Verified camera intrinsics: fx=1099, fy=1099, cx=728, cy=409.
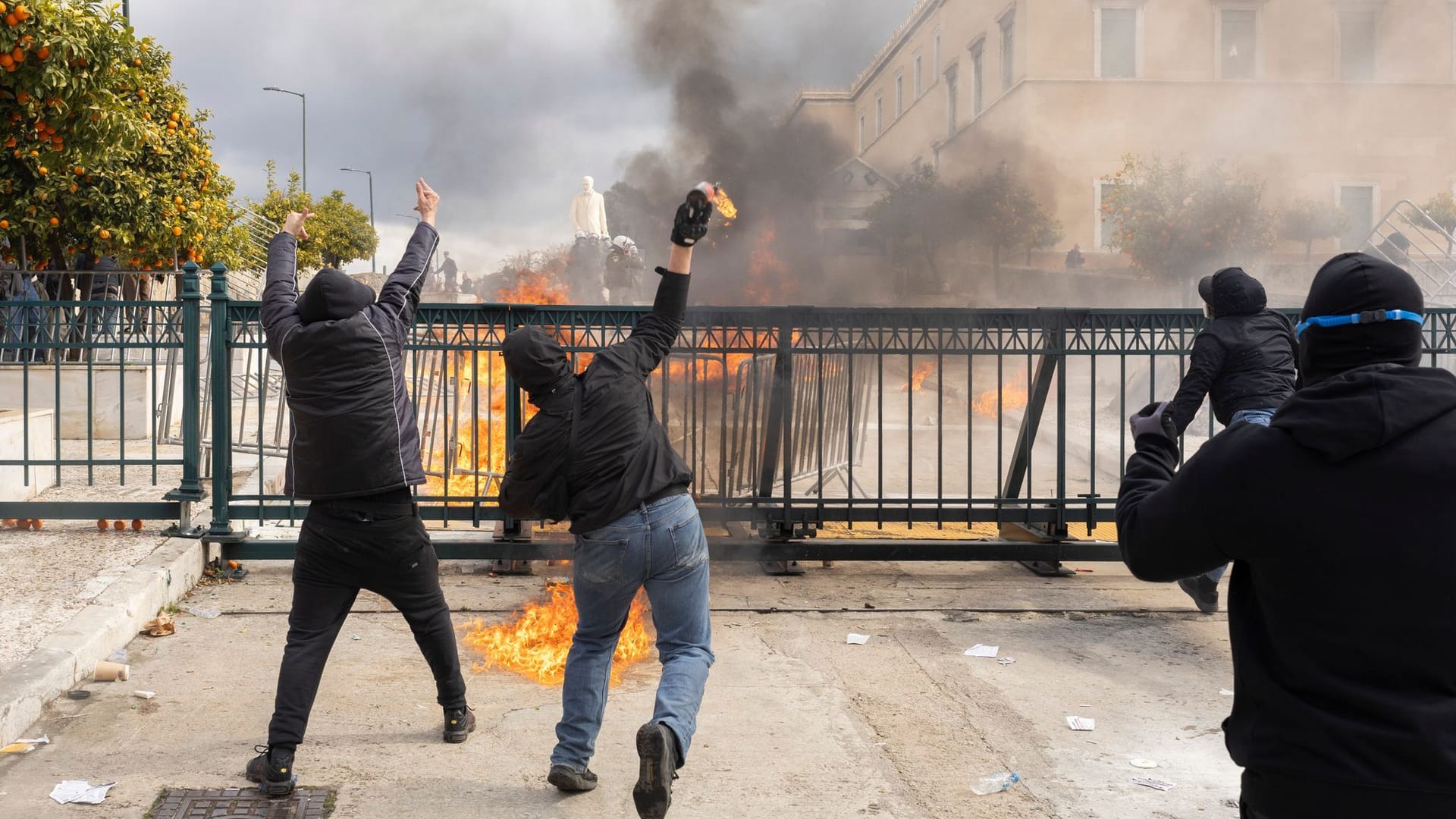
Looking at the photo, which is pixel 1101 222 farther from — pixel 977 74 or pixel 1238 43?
pixel 977 74

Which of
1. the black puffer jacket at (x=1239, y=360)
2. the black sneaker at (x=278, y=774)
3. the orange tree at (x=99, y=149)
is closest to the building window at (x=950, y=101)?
the orange tree at (x=99, y=149)

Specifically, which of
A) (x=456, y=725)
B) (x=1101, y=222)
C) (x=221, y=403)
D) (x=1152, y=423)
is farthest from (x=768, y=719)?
(x=1101, y=222)

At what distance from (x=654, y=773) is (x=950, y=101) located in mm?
42302

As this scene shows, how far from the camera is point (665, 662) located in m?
3.53

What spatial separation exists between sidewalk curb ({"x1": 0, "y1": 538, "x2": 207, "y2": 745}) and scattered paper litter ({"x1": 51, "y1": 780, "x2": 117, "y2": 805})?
1.61ft

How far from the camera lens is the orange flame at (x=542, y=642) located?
486cm

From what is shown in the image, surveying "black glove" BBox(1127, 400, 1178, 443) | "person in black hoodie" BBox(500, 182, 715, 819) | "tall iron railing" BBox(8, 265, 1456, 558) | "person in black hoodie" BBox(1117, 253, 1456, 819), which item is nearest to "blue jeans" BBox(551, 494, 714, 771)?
"person in black hoodie" BBox(500, 182, 715, 819)

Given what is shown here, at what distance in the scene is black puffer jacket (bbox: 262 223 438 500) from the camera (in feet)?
11.9

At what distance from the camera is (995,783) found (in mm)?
3674

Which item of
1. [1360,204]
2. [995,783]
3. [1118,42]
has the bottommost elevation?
[995,783]

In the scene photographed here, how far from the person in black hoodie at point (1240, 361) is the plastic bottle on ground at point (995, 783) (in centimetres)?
238

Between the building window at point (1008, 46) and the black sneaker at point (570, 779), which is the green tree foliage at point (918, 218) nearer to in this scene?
the building window at point (1008, 46)

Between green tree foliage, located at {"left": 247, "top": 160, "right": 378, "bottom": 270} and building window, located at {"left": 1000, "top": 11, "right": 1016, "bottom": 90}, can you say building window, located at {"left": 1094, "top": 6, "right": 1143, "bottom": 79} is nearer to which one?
building window, located at {"left": 1000, "top": 11, "right": 1016, "bottom": 90}

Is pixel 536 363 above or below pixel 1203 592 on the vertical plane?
above
